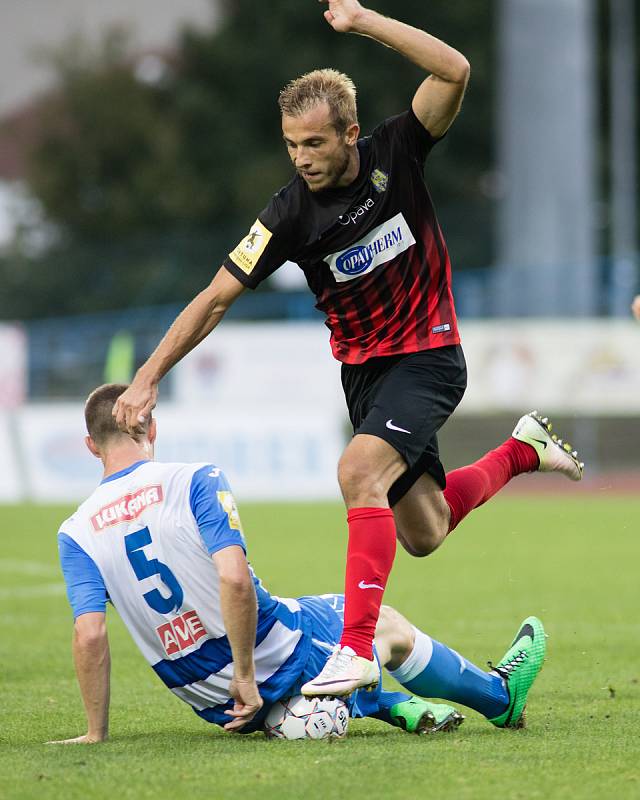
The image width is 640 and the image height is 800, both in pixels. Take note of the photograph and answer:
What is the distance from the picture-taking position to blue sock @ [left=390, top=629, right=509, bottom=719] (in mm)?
5355

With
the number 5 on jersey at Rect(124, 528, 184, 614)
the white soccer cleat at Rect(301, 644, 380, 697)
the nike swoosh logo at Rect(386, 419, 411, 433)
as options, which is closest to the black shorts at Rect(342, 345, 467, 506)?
the nike swoosh logo at Rect(386, 419, 411, 433)

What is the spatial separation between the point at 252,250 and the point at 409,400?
32.3 inches

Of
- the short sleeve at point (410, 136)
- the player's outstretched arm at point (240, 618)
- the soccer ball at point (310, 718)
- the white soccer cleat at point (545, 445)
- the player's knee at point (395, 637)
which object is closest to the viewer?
the player's outstretched arm at point (240, 618)

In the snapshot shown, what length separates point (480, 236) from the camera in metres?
29.2

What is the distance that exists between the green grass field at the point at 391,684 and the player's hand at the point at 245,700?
0.13 m

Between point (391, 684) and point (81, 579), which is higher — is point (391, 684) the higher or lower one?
the lower one

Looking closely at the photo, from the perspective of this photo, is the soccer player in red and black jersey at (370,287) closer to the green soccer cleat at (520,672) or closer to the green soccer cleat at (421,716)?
the green soccer cleat at (421,716)

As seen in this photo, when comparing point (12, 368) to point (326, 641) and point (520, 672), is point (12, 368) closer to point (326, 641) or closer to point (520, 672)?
point (326, 641)

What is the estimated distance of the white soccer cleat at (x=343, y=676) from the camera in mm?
4836

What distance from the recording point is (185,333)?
5262 mm

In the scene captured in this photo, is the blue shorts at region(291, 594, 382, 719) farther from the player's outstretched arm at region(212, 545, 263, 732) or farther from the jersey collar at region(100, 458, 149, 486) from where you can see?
the jersey collar at region(100, 458, 149, 486)

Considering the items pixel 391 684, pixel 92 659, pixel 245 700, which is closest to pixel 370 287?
pixel 245 700

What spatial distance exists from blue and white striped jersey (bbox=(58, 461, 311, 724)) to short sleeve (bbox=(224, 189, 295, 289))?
813mm

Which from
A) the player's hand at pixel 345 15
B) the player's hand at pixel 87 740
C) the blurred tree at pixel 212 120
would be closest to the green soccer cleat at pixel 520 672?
the player's hand at pixel 87 740
